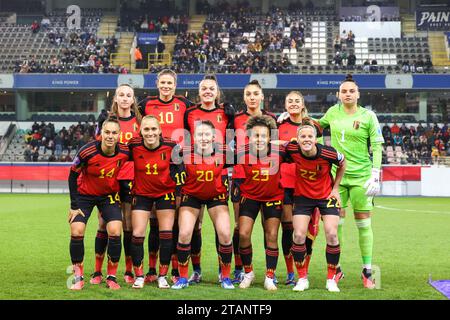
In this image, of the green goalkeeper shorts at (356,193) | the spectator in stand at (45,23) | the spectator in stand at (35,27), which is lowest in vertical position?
the green goalkeeper shorts at (356,193)

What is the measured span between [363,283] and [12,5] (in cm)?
4404

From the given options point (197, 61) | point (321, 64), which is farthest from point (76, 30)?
point (321, 64)

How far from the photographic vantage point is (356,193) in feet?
26.2

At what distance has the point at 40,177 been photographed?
3030cm

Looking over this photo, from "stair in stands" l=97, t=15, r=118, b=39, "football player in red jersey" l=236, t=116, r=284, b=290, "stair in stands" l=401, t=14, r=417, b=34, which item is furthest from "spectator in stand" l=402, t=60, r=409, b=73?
"football player in red jersey" l=236, t=116, r=284, b=290

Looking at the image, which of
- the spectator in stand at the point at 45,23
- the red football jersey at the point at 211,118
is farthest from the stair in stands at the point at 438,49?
the red football jersey at the point at 211,118

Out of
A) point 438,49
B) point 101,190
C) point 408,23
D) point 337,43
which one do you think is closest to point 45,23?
point 337,43

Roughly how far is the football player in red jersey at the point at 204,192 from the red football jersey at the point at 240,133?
0.96ft

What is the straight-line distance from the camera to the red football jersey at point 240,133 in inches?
309

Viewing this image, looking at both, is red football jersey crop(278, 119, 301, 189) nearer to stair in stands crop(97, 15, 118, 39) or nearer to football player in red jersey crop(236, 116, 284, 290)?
football player in red jersey crop(236, 116, 284, 290)

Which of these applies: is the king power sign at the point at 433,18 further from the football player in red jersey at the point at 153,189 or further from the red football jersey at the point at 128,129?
the football player in red jersey at the point at 153,189

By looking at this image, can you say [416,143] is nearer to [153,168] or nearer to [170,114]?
[170,114]

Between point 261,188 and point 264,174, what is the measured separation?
0.16m

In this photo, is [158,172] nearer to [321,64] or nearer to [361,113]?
[361,113]
